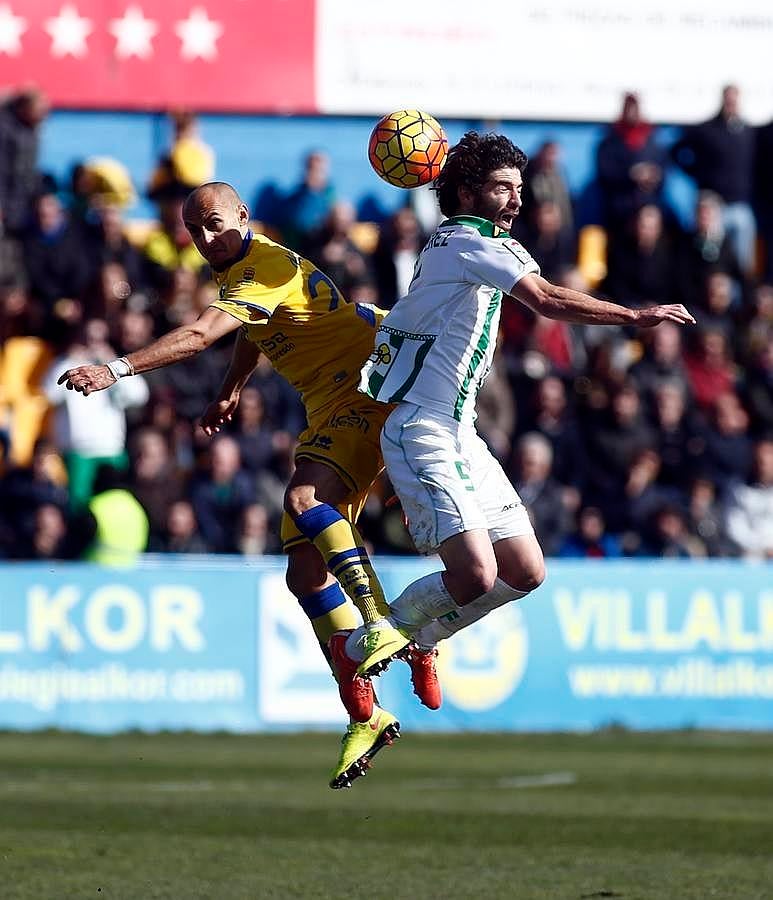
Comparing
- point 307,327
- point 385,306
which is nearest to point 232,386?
point 307,327

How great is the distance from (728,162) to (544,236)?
2.72 m

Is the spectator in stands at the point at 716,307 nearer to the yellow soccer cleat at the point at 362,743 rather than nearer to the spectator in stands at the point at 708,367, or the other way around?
the spectator in stands at the point at 708,367

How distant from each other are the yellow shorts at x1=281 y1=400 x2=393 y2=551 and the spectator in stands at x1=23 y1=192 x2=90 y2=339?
29.3ft

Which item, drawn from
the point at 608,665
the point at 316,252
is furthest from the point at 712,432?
the point at 316,252

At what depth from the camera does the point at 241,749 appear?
51.5ft

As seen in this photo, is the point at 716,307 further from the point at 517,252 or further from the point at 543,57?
the point at 517,252

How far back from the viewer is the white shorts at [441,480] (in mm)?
8812

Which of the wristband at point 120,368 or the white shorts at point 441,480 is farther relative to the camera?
the white shorts at point 441,480

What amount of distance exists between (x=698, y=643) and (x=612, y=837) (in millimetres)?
6558

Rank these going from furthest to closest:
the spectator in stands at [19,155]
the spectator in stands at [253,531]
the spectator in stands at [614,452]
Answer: the spectator in stands at [614,452]
the spectator in stands at [19,155]
the spectator in stands at [253,531]

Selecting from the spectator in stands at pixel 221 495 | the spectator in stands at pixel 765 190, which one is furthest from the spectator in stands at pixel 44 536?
the spectator in stands at pixel 765 190

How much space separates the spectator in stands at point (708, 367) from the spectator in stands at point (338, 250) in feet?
11.3

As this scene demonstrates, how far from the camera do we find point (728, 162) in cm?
2120

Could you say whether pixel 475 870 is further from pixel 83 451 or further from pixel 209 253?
pixel 83 451
